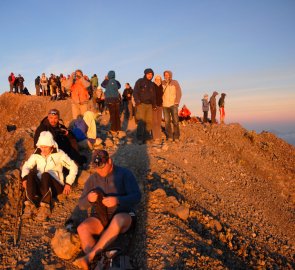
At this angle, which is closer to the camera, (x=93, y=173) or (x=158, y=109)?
(x=93, y=173)

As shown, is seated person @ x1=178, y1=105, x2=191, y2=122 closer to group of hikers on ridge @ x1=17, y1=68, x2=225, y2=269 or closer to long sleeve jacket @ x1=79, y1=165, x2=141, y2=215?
group of hikers on ridge @ x1=17, y1=68, x2=225, y2=269

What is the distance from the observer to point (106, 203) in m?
4.52

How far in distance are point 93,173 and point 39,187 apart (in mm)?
1486

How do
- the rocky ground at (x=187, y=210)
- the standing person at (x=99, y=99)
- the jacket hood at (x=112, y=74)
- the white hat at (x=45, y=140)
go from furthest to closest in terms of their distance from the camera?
1. the standing person at (x=99, y=99)
2. the jacket hood at (x=112, y=74)
3. the white hat at (x=45, y=140)
4. the rocky ground at (x=187, y=210)

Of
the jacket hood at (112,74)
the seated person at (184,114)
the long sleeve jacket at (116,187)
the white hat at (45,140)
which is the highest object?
the jacket hood at (112,74)

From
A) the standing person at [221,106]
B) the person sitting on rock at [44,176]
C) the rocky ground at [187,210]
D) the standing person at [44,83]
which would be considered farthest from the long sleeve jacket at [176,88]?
the standing person at [44,83]

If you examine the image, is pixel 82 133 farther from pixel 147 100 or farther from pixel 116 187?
pixel 116 187

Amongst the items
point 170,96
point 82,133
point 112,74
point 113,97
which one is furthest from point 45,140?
point 113,97

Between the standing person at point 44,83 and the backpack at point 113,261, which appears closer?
the backpack at point 113,261

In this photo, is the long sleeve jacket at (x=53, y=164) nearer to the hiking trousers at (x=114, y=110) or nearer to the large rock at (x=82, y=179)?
the large rock at (x=82, y=179)

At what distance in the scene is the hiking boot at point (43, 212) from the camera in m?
5.82

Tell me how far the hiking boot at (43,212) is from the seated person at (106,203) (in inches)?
56.3

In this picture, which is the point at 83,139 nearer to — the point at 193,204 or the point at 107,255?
the point at 193,204

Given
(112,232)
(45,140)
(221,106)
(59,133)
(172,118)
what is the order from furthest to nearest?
(221,106) → (172,118) → (59,133) → (45,140) → (112,232)
